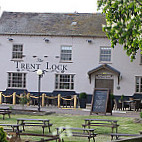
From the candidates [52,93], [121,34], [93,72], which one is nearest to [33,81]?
[52,93]

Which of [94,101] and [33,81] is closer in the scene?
[94,101]

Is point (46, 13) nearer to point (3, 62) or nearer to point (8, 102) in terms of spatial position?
point (3, 62)

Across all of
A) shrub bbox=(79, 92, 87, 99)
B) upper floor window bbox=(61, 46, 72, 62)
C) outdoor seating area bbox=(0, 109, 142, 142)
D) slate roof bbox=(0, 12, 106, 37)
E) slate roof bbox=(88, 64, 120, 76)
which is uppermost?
slate roof bbox=(0, 12, 106, 37)

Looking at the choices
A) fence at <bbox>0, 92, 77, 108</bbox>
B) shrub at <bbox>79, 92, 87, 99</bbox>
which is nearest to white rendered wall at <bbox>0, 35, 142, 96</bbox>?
shrub at <bbox>79, 92, 87, 99</bbox>

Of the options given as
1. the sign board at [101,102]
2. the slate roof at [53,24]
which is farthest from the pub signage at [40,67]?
the sign board at [101,102]

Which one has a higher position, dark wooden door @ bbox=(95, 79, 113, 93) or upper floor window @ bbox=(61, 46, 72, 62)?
upper floor window @ bbox=(61, 46, 72, 62)

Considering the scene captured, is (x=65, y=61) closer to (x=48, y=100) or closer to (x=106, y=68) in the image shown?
(x=106, y=68)

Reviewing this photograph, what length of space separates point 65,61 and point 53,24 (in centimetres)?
358

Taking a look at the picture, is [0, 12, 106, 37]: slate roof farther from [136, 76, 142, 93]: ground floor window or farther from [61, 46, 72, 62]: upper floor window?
[136, 76, 142, 93]: ground floor window

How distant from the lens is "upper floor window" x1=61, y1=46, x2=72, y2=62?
113 ft

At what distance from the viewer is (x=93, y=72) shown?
33719 millimetres

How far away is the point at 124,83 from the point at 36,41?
7.81 metres

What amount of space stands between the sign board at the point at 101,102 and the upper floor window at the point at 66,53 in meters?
9.96

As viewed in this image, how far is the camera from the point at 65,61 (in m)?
34.4
